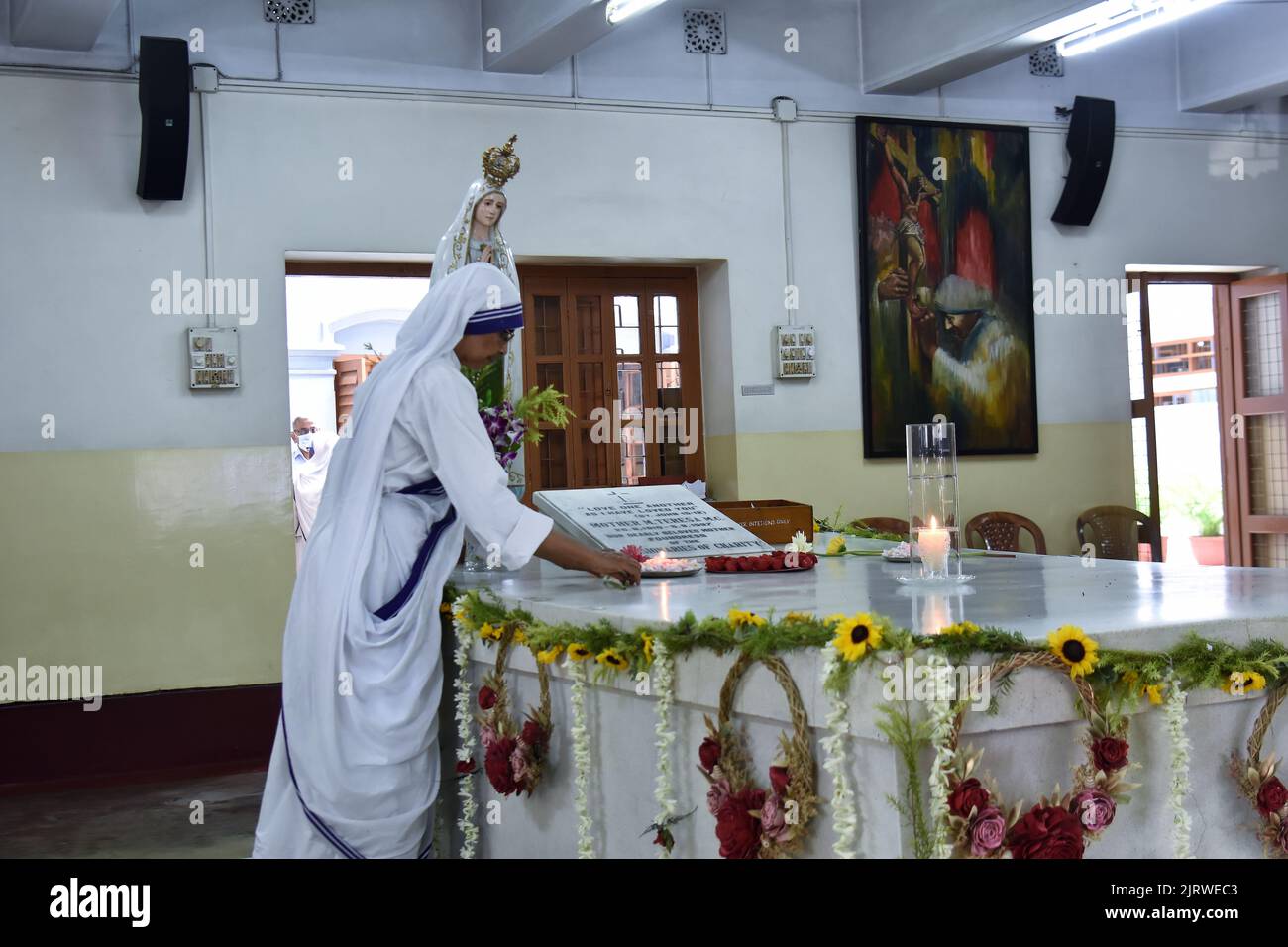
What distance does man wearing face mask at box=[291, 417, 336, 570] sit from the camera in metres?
8.63

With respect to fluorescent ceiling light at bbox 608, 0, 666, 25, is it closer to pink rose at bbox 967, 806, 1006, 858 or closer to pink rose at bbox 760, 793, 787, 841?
pink rose at bbox 760, 793, 787, 841

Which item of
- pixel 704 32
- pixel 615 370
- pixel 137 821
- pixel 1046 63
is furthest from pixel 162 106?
pixel 1046 63

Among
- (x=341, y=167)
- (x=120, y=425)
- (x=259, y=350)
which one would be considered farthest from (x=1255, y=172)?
(x=120, y=425)

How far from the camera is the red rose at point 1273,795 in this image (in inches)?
79.0

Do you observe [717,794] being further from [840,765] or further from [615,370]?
[615,370]

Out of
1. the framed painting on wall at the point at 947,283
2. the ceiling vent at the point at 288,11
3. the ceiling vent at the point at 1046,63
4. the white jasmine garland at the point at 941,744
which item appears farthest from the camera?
the ceiling vent at the point at 1046,63

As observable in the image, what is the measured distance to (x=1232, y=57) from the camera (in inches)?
297

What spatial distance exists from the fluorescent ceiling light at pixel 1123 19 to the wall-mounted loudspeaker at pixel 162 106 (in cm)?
421

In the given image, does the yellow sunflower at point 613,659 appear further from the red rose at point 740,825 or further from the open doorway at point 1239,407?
the open doorway at point 1239,407

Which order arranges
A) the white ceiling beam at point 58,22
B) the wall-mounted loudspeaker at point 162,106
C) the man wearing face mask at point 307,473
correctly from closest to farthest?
the white ceiling beam at point 58,22 → the wall-mounted loudspeaker at point 162,106 → the man wearing face mask at point 307,473

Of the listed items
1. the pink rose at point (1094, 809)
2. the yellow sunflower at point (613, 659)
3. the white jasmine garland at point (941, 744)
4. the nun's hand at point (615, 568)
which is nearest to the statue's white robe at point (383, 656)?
the nun's hand at point (615, 568)

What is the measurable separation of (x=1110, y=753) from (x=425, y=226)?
511cm
